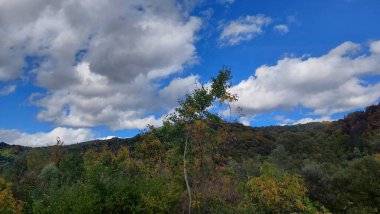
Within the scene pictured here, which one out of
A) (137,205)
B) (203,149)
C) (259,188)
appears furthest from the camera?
(203,149)

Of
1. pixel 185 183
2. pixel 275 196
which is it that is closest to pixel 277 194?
pixel 275 196

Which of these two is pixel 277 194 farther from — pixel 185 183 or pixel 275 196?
pixel 185 183

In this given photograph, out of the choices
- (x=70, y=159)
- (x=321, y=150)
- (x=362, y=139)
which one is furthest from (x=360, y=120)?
(x=70, y=159)

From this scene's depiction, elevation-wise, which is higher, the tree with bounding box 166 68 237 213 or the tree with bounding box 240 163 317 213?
the tree with bounding box 166 68 237 213

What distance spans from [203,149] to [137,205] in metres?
4.17

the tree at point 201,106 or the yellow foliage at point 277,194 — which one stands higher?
the tree at point 201,106

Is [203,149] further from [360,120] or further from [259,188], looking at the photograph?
[360,120]

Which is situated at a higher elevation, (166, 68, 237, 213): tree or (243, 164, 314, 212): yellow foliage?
(166, 68, 237, 213): tree

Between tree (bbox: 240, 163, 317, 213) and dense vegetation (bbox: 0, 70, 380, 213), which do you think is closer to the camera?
tree (bbox: 240, 163, 317, 213)

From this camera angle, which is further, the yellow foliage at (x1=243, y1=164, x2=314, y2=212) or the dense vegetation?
the dense vegetation

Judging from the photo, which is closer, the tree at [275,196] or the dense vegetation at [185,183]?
the tree at [275,196]

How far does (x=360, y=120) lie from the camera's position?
86.1 meters

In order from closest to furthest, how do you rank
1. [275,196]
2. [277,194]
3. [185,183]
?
[275,196] < [277,194] < [185,183]

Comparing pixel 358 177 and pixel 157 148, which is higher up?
pixel 157 148
